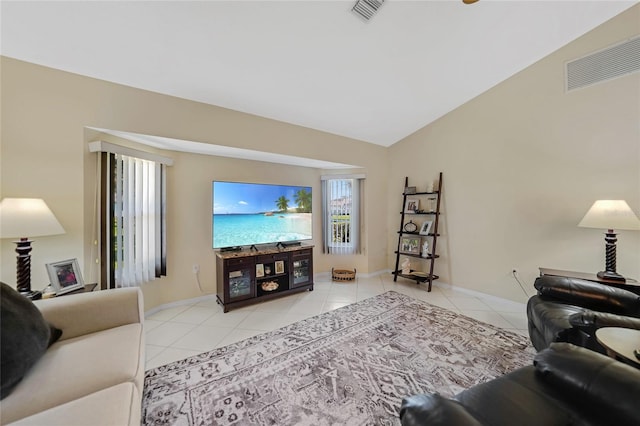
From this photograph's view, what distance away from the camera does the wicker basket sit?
12.6ft

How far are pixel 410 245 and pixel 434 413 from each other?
3373mm

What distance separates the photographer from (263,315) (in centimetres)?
265

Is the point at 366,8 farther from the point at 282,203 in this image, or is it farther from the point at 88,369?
the point at 88,369

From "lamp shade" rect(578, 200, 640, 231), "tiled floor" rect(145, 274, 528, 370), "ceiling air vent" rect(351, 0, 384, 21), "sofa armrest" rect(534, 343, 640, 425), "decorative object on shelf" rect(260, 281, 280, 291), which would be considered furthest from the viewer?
"decorative object on shelf" rect(260, 281, 280, 291)

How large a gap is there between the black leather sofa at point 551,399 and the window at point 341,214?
2990mm

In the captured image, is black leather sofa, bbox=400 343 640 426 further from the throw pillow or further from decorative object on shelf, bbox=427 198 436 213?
decorative object on shelf, bbox=427 198 436 213

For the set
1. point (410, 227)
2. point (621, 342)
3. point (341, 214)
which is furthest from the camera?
point (341, 214)

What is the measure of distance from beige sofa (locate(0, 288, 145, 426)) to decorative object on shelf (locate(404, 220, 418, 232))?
143 inches

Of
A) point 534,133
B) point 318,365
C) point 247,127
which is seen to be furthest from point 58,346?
point 534,133

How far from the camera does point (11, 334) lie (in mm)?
996

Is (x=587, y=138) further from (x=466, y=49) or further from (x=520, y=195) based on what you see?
(x=466, y=49)

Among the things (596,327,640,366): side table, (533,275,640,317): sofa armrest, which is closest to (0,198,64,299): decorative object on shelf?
(596,327,640,366): side table

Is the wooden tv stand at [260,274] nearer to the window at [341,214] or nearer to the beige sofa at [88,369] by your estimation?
the window at [341,214]

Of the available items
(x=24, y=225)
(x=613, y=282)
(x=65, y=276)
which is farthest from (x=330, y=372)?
(x=613, y=282)
